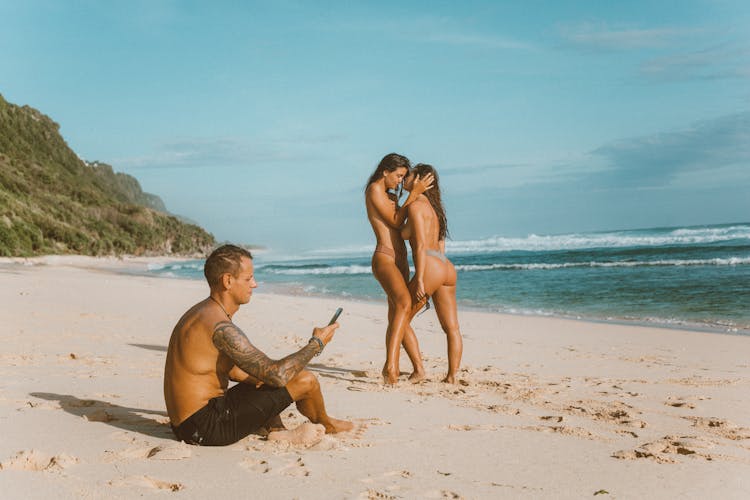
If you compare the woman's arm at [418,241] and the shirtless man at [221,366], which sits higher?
the woman's arm at [418,241]

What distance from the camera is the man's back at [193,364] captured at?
3.76 meters

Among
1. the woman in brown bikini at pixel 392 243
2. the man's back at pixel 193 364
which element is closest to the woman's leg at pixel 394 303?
the woman in brown bikini at pixel 392 243

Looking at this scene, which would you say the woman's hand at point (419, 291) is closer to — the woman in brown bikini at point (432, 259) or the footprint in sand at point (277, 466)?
the woman in brown bikini at point (432, 259)

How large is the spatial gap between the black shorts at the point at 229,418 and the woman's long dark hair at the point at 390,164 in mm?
2807

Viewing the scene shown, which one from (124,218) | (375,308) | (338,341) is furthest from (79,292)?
(124,218)

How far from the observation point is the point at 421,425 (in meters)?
4.55

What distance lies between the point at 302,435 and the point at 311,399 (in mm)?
235

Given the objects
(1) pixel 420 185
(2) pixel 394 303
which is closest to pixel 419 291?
(2) pixel 394 303

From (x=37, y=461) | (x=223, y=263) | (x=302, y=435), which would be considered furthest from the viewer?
(x=302, y=435)

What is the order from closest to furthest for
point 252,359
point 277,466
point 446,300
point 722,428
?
point 277,466, point 252,359, point 722,428, point 446,300

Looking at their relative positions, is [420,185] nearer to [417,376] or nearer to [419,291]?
[419,291]

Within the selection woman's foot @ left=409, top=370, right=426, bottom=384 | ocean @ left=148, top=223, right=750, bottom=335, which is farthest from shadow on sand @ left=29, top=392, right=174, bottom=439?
ocean @ left=148, top=223, right=750, bottom=335

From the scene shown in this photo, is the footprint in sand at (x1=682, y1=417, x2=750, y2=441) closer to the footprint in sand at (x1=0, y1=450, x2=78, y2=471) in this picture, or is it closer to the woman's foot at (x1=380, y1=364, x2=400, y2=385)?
the woman's foot at (x1=380, y1=364, x2=400, y2=385)

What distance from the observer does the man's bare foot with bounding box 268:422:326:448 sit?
155 inches
